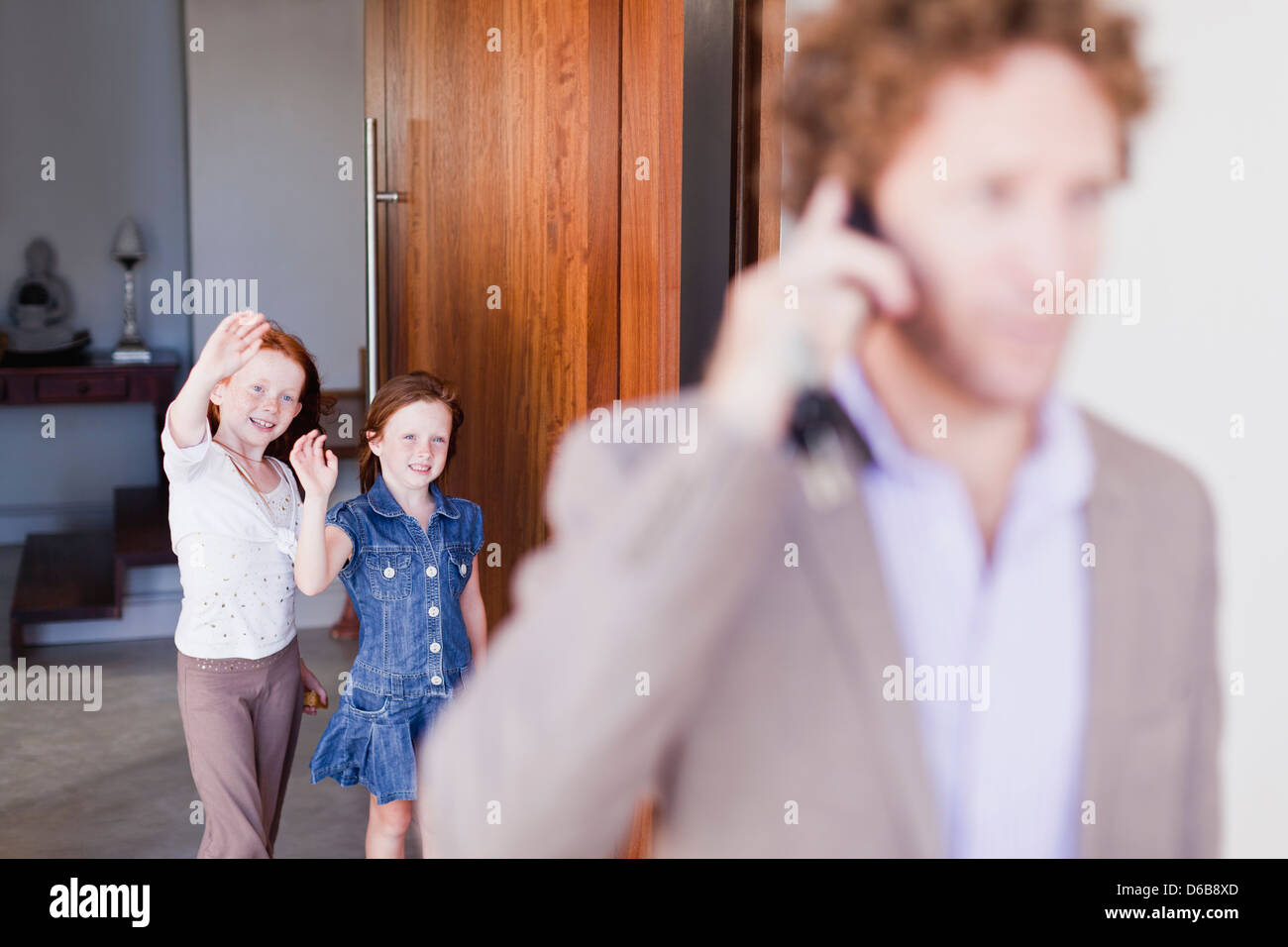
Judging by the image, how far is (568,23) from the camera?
77.6 inches

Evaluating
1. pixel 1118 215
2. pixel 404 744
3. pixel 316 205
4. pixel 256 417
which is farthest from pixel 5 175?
pixel 1118 215

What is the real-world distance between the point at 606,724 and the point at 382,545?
871 millimetres

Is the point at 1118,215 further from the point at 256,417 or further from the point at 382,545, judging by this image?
the point at 256,417

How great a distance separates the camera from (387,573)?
6.12ft

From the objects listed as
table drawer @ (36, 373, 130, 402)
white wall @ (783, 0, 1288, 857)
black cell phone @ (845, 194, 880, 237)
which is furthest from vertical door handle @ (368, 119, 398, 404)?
table drawer @ (36, 373, 130, 402)

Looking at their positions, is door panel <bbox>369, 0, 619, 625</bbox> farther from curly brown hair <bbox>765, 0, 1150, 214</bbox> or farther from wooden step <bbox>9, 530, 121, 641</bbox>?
wooden step <bbox>9, 530, 121, 641</bbox>

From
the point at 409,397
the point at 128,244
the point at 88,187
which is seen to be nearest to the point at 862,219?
the point at 409,397

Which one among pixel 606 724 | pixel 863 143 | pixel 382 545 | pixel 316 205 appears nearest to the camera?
pixel 606 724

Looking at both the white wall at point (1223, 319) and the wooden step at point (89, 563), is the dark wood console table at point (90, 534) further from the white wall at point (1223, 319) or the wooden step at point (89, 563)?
the white wall at point (1223, 319)

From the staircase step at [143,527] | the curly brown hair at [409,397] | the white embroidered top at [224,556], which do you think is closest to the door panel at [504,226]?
the curly brown hair at [409,397]
